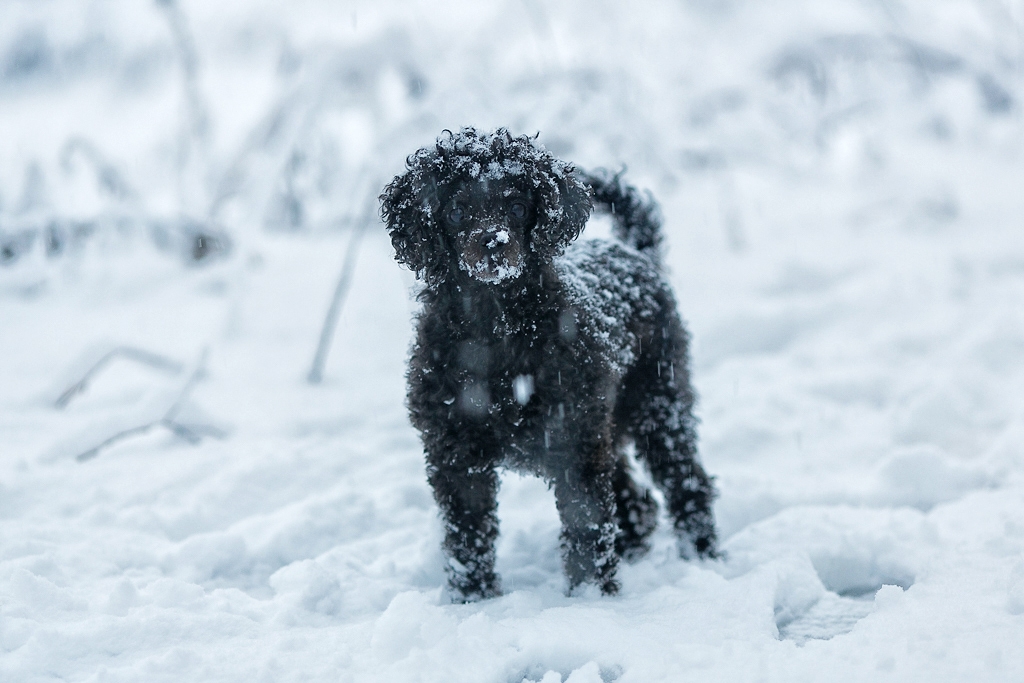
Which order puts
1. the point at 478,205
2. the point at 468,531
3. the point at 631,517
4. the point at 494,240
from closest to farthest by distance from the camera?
the point at 494,240 → the point at 478,205 → the point at 468,531 → the point at 631,517

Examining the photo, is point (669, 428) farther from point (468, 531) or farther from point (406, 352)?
point (406, 352)

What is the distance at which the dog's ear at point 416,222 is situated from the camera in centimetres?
296

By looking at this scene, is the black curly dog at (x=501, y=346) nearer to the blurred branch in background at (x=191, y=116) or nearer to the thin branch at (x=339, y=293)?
the thin branch at (x=339, y=293)

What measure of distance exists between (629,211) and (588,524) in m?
1.79

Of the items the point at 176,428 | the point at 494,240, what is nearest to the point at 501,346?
the point at 494,240

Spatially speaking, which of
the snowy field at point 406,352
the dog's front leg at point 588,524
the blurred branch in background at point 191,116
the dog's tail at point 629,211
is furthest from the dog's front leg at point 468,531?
the blurred branch in background at point 191,116

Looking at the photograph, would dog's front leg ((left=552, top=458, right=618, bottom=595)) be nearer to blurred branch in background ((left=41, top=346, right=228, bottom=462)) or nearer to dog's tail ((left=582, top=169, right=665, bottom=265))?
dog's tail ((left=582, top=169, right=665, bottom=265))

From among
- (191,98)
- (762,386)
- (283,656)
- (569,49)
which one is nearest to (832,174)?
(569,49)

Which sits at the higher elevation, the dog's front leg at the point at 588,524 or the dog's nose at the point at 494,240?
the dog's nose at the point at 494,240

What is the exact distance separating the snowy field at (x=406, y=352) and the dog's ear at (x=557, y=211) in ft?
2.34

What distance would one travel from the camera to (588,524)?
10.1ft

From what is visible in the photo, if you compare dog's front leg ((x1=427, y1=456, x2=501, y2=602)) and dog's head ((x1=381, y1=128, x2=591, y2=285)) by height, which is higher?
dog's head ((x1=381, y1=128, x2=591, y2=285))

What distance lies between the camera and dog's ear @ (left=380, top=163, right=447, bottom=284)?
296 cm

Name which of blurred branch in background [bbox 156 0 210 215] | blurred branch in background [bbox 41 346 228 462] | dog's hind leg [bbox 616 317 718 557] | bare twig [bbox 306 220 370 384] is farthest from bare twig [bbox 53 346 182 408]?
dog's hind leg [bbox 616 317 718 557]
